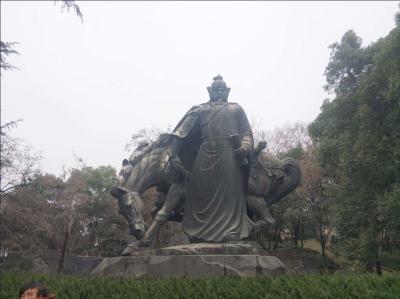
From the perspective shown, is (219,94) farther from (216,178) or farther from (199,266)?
(199,266)

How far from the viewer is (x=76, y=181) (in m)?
29.0

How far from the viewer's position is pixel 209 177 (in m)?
8.32

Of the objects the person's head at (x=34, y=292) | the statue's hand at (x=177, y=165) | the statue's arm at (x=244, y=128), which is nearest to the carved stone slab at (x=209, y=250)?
the statue's hand at (x=177, y=165)

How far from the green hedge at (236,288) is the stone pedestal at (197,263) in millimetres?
771

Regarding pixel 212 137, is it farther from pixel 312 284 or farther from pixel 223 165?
pixel 312 284

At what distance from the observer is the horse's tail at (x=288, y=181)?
884cm

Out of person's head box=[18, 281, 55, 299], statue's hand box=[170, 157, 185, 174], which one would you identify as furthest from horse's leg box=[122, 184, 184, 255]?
person's head box=[18, 281, 55, 299]

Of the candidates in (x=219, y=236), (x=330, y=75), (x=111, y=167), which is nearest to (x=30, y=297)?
(x=219, y=236)

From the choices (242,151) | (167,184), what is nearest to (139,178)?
(167,184)

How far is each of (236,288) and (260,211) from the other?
3.00 meters

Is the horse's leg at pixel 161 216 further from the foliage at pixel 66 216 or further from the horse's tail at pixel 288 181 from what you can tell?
the foliage at pixel 66 216

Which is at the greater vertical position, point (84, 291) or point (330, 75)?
point (330, 75)

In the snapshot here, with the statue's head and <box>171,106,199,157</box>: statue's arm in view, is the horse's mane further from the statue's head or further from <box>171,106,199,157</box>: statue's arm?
the statue's head

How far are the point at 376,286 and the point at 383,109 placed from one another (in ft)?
42.9
